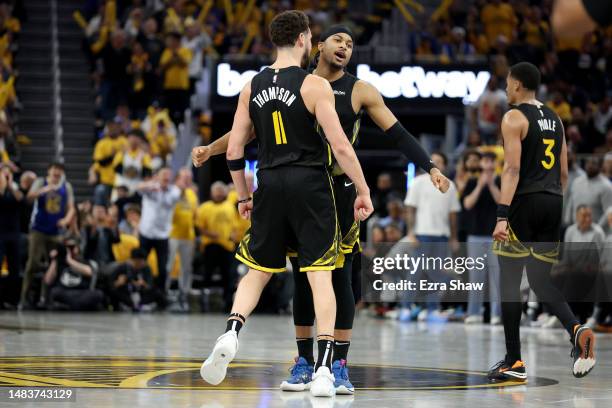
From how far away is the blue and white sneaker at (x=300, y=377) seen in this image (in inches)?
283

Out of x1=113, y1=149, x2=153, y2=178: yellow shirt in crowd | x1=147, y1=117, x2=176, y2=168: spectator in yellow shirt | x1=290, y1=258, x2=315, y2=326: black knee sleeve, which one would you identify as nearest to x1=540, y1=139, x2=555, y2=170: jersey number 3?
x1=290, y1=258, x2=315, y2=326: black knee sleeve

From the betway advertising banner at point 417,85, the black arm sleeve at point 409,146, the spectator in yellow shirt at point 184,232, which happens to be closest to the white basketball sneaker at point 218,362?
the black arm sleeve at point 409,146

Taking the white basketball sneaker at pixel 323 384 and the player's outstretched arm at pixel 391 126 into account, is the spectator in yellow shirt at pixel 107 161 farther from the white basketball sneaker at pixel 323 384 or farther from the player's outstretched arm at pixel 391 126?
the white basketball sneaker at pixel 323 384

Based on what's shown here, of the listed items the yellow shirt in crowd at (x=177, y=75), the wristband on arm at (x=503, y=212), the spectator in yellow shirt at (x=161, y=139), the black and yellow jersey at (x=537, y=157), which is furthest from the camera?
the yellow shirt in crowd at (x=177, y=75)

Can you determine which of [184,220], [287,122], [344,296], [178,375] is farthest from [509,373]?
[184,220]

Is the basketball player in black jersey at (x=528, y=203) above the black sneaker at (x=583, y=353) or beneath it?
above

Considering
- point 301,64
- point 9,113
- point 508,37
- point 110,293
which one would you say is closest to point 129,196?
point 110,293

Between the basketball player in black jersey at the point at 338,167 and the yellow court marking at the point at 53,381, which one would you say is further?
the basketball player in black jersey at the point at 338,167

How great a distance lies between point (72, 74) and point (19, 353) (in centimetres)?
1741

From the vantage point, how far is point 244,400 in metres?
6.67

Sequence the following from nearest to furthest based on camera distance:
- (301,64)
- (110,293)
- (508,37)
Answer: (301,64) < (110,293) < (508,37)

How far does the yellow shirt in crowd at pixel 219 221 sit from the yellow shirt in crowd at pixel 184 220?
13 centimetres

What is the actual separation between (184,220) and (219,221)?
57 centimetres

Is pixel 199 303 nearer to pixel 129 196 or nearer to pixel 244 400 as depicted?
pixel 129 196
